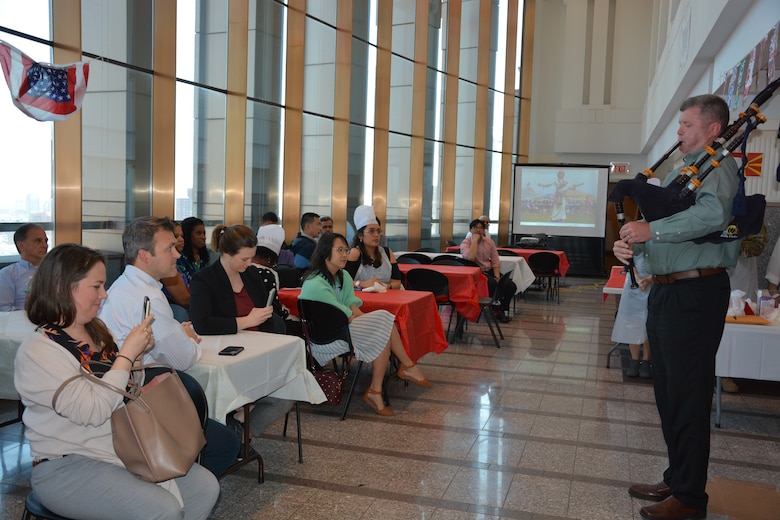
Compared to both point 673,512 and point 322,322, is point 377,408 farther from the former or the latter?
point 673,512

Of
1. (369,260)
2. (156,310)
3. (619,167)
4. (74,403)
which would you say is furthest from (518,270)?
(619,167)

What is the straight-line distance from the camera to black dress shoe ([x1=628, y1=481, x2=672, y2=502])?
10.3ft

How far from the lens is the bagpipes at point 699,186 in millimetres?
2674

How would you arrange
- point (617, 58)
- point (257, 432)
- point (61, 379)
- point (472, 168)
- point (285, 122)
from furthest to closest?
point (617, 58), point (472, 168), point (285, 122), point (257, 432), point (61, 379)

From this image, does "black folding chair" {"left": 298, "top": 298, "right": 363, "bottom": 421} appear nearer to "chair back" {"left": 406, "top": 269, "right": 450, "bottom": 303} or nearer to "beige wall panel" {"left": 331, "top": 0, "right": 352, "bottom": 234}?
"chair back" {"left": 406, "top": 269, "right": 450, "bottom": 303}

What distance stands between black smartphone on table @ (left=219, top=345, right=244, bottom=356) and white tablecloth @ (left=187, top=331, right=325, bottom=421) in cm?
2

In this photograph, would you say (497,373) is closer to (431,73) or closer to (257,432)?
(257,432)

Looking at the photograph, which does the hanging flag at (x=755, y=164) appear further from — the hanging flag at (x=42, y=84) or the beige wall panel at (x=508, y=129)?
the beige wall panel at (x=508, y=129)

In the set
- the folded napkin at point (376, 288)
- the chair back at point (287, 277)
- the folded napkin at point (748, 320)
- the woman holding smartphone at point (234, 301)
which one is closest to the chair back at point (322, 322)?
the woman holding smartphone at point (234, 301)

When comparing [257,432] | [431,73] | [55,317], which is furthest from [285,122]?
[55,317]

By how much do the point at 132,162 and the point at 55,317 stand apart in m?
5.60

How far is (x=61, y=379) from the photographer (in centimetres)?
191

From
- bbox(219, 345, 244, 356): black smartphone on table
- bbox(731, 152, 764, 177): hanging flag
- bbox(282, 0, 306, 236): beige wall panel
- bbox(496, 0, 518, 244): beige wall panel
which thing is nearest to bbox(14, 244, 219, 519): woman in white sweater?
bbox(219, 345, 244, 356): black smartphone on table

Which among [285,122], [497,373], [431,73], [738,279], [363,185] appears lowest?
[497,373]
